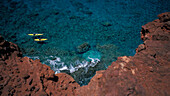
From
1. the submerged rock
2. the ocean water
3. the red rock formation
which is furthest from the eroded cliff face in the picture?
the submerged rock

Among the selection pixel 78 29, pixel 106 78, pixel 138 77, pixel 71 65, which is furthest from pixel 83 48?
pixel 138 77

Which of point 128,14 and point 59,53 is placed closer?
point 59,53

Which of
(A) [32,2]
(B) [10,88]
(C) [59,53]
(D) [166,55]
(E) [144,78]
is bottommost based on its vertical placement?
(C) [59,53]

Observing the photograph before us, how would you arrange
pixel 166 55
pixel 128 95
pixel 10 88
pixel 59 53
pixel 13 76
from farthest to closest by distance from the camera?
pixel 59 53, pixel 166 55, pixel 13 76, pixel 10 88, pixel 128 95

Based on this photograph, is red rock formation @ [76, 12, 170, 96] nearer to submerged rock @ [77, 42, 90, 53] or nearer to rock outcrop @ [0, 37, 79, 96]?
rock outcrop @ [0, 37, 79, 96]

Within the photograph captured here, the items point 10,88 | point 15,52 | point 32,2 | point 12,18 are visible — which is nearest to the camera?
point 10,88

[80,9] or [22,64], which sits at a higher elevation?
[80,9]

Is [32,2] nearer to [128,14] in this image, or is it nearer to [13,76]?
[128,14]

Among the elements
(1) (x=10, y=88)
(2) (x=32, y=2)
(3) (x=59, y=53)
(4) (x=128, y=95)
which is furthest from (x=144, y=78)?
(2) (x=32, y=2)
